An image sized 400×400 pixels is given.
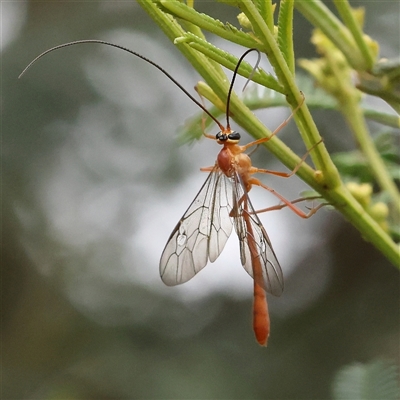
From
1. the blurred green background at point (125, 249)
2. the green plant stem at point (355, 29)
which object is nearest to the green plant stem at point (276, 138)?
the green plant stem at point (355, 29)

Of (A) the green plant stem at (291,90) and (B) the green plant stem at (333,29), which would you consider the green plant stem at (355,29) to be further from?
(A) the green plant stem at (291,90)

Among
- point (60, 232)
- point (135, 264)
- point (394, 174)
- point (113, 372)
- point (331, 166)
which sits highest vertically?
point (60, 232)

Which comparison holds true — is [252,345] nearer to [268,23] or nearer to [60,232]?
[60,232]

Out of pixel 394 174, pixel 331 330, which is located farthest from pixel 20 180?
pixel 394 174

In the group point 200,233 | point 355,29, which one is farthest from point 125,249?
point 355,29

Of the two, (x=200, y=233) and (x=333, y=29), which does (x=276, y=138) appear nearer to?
(x=333, y=29)

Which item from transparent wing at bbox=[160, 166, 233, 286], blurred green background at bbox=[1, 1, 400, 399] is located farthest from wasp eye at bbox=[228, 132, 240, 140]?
blurred green background at bbox=[1, 1, 400, 399]
